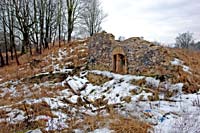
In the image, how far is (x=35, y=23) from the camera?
21578mm

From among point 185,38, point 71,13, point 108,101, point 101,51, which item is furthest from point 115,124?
point 185,38

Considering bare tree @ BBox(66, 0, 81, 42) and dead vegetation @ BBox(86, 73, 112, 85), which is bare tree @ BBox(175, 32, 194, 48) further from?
dead vegetation @ BBox(86, 73, 112, 85)


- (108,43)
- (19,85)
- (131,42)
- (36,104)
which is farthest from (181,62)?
(19,85)

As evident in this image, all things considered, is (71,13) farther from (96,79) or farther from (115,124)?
(115,124)

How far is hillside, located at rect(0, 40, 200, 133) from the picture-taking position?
5438 millimetres

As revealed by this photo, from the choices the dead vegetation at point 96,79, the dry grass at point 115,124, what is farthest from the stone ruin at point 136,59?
the dry grass at point 115,124

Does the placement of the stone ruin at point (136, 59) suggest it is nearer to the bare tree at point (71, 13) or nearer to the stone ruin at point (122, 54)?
the stone ruin at point (122, 54)

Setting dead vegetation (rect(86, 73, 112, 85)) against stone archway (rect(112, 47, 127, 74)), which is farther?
stone archway (rect(112, 47, 127, 74))

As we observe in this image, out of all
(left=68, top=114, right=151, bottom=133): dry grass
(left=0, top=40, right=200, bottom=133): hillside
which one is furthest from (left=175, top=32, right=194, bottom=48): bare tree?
(left=68, top=114, right=151, bottom=133): dry grass

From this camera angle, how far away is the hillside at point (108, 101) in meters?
5.44

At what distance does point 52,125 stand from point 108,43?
612cm

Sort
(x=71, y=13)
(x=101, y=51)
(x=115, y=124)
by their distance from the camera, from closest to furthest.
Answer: (x=115, y=124) → (x=101, y=51) → (x=71, y=13)

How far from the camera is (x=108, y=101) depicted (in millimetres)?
8281

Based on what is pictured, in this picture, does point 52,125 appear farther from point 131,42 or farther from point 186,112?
point 131,42
